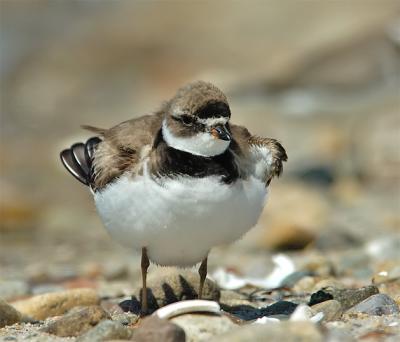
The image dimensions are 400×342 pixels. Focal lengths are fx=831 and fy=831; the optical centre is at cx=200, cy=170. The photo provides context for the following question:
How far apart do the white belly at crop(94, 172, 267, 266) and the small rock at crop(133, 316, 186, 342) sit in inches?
26.0

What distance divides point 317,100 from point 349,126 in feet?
3.65

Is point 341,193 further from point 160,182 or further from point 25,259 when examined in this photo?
point 160,182

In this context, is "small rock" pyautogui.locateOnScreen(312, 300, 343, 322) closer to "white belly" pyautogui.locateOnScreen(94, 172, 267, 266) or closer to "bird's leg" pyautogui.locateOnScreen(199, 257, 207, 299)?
"white belly" pyautogui.locateOnScreen(94, 172, 267, 266)

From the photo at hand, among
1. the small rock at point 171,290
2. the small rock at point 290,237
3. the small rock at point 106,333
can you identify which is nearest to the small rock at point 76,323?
the small rock at point 106,333

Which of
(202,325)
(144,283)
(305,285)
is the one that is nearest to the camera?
(202,325)

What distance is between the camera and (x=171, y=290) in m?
5.07

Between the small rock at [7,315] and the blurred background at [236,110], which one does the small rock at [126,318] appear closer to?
the small rock at [7,315]

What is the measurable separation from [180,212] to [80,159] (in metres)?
1.53

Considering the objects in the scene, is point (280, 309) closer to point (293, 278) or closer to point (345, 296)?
point (345, 296)

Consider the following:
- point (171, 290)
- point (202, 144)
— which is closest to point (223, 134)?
point (202, 144)

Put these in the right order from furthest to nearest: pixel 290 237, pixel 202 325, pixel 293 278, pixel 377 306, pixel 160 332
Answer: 1. pixel 290 237
2. pixel 293 278
3. pixel 377 306
4. pixel 202 325
5. pixel 160 332

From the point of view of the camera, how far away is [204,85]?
4.36 meters

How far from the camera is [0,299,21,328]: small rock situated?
4.57 m

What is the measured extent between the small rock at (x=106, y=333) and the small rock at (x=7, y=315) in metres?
0.88
